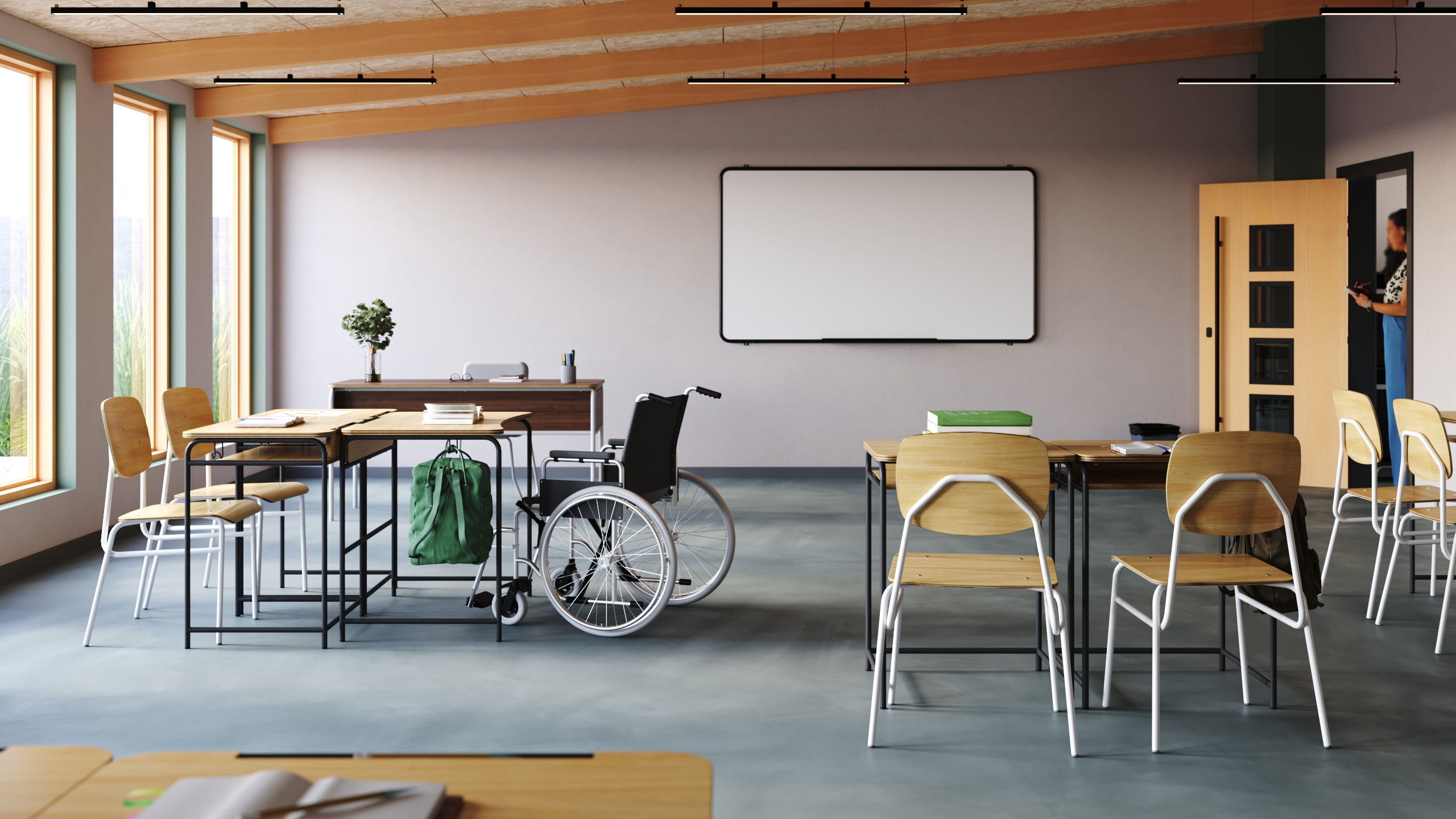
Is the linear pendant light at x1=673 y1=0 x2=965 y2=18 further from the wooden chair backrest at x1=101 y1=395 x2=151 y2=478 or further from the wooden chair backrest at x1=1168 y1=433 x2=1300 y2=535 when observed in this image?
the wooden chair backrest at x1=1168 y1=433 x2=1300 y2=535

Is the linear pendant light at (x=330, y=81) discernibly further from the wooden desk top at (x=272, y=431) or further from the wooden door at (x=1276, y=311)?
the wooden door at (x=1276, y=311)

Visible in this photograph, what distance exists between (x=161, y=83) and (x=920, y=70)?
16.6 ft

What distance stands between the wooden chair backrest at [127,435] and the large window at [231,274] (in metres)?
3.37

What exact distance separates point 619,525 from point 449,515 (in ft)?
2.02

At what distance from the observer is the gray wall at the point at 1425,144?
6.41 m

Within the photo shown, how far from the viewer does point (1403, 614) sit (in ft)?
14.2

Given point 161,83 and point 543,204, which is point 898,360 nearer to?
point 543,204

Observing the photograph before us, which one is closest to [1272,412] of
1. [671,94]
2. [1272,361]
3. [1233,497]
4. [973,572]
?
[1272,361]

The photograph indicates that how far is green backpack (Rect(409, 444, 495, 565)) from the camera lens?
13.2 ft

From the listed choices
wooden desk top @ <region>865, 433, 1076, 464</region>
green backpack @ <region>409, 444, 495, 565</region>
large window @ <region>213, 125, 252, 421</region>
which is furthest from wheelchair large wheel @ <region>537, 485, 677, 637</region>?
large window @ <region>213, 125, 252, 421</region>

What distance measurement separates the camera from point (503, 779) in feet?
3.02

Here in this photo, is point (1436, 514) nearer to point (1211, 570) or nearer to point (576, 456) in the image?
point (1211, 570)

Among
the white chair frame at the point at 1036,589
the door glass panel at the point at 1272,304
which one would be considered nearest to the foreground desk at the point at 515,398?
the white chair frame at the point at 1036,589

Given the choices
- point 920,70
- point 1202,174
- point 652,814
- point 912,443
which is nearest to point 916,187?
point 920,70
